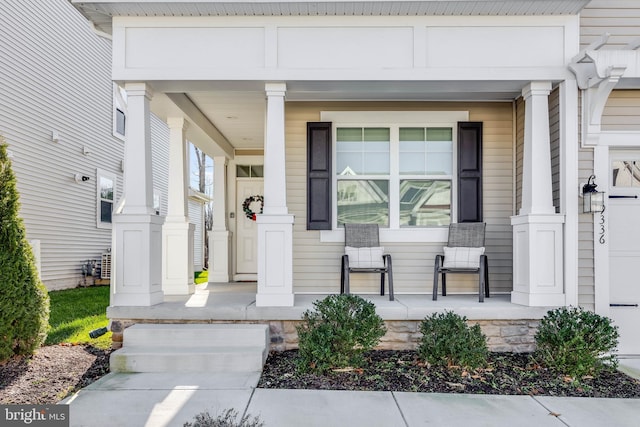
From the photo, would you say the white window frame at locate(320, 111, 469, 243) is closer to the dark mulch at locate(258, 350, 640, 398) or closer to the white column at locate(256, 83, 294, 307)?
the white column at locate(256, 83, 294, 307)

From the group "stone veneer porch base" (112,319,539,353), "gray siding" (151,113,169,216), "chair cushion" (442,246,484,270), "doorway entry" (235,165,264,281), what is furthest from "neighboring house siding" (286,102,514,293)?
"gray siding" (151,113,169,216)

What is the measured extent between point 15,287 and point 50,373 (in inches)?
29.6

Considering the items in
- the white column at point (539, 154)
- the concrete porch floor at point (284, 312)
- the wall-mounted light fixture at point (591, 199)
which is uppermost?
the white column at point (539, 154)

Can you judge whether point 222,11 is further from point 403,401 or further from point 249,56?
point 403,401

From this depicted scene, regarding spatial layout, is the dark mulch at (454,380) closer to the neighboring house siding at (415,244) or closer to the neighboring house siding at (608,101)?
the neighboring house siding at (608,101)

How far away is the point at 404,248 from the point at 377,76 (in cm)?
202

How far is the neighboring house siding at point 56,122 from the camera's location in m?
7.41

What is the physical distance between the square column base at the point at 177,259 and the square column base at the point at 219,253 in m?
1.29

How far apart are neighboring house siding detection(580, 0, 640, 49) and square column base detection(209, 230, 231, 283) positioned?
542 centimetres

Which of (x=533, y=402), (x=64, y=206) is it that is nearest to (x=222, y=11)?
(x=533, y=402)

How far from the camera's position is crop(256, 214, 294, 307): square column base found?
4.15 metres

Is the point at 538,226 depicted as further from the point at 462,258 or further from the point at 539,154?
the point at 462,258

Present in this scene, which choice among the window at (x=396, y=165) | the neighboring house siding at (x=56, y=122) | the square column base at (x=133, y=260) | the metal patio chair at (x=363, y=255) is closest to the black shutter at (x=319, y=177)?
the window at (x=396, y=165)

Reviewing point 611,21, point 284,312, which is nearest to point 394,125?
point 611,21
